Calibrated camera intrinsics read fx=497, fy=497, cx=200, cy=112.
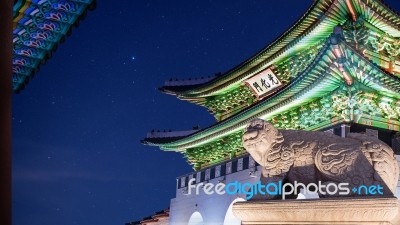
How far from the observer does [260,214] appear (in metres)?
4.75

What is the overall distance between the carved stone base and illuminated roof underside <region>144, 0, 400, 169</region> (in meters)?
8.22

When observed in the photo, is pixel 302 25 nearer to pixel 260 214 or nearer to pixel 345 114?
pixel 345 114

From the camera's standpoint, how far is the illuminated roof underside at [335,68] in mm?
12562

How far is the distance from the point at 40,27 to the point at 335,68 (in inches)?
295

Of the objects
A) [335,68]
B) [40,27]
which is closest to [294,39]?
[335,68]

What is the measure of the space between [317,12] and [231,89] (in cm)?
624

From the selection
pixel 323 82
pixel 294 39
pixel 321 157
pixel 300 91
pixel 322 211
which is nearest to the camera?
pixel 322 211

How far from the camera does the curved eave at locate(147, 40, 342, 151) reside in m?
12.7

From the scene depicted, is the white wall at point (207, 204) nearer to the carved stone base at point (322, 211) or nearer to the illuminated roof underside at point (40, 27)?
the illuminated roof underside at point (40, 27)

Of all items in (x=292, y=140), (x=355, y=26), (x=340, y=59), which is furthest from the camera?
(x=355, y=26)

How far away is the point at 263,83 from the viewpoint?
1750 cm

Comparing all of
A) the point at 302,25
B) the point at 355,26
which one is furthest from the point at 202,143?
the point at 355,26

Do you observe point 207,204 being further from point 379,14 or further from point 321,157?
point 321,157

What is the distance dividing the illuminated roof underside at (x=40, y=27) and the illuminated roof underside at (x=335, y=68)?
6.67 m
